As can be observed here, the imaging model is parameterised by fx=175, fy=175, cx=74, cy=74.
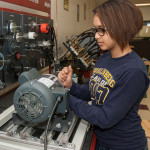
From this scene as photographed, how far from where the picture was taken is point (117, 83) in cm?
81

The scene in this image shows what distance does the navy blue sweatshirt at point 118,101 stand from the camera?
774 millimetres

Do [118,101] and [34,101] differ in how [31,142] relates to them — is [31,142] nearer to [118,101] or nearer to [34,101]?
[34,101]

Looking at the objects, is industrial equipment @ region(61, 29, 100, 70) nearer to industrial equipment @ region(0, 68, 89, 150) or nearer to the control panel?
the control panel

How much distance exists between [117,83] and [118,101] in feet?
0.28

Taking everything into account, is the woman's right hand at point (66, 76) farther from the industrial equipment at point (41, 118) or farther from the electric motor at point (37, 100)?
the electric motor at point (37, 100)

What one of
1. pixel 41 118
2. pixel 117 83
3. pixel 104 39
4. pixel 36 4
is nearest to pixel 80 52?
pixel 36 4

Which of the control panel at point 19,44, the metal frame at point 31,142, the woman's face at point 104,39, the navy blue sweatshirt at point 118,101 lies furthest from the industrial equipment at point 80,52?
the metal frame at point 31,142

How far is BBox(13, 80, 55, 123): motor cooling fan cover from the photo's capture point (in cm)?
72

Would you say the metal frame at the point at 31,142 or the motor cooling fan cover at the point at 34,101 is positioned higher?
the motor cooling fan cover at the point at 34,101

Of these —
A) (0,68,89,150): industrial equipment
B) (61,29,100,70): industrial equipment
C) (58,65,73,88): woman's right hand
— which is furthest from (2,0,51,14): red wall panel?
(0,68,89,150): industrial equipment

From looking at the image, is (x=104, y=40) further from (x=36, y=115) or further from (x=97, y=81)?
(x=36, y=115)

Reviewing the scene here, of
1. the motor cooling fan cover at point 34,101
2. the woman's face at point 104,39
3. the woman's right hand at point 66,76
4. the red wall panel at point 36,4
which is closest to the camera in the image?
the motor cooling fan cover at point 34,101

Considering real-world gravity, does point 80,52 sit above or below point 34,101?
above

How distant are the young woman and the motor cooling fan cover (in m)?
0.16
